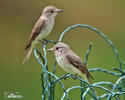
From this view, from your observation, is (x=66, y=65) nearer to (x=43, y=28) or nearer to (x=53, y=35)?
(x=43, y=28)

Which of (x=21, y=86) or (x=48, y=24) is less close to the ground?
(x=48, y=24)

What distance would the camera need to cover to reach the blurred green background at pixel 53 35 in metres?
7.72

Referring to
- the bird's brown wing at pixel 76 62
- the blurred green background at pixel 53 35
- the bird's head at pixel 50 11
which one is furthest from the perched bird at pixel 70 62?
the blurred green background at pixel 53 35

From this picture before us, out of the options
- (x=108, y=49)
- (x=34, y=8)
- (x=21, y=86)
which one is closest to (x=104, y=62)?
(x=108, y=49)

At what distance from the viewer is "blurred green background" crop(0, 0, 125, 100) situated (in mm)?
7719

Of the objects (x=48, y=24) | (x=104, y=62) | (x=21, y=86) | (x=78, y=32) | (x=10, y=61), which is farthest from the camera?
(x=78, y=32)

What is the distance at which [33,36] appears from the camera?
614cm

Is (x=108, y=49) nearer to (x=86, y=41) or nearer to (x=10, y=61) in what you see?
(x=86, y=41)

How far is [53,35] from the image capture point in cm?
880

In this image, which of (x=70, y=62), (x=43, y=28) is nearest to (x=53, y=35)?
(x=43, y=28)

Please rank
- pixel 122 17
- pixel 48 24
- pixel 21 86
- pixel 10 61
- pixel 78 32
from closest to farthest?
pixel 48 24
pixel 21 86
pixel 10 61
pixel 78 32
pixel 122 17

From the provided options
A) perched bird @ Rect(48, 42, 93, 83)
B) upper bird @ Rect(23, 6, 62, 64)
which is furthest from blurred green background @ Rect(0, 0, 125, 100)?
perched bird @ Rect(48, 42, 93, 83)

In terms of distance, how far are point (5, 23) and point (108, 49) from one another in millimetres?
2076

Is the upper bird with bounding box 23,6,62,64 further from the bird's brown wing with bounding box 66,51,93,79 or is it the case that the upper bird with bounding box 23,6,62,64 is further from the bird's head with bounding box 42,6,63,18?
the bird's brown wing with bounding box 66,51,93,79
